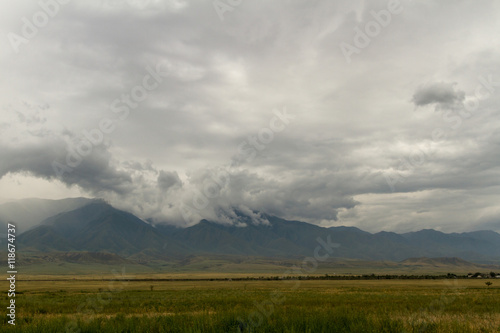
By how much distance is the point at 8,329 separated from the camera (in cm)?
1568

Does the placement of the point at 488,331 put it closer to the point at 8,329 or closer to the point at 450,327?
the point at 450,327

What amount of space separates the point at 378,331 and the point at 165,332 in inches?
341

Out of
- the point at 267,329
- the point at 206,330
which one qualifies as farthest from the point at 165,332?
the point at 267,329

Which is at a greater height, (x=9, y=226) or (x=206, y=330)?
(x=9, y=226)

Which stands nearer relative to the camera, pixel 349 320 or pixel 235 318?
pixel 349 320

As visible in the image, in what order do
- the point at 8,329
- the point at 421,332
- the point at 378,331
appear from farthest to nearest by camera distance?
1. the point at 8,329
2. the point at 421,332
3. the point at 378,331

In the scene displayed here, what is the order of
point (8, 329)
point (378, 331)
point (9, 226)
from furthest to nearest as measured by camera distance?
point (9, 226)
point (8, 329)
point (378, 331)

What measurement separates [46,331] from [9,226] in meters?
9.25

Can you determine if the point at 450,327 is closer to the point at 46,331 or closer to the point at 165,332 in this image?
the point at 165,332

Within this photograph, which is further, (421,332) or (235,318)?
(235,318)

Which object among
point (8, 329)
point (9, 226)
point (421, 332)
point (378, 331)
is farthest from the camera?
point (9, 226)

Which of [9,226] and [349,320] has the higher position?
[9,226]

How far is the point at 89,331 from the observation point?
15758mm

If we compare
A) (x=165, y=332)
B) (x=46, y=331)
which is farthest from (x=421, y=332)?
(x=46, y=331)
